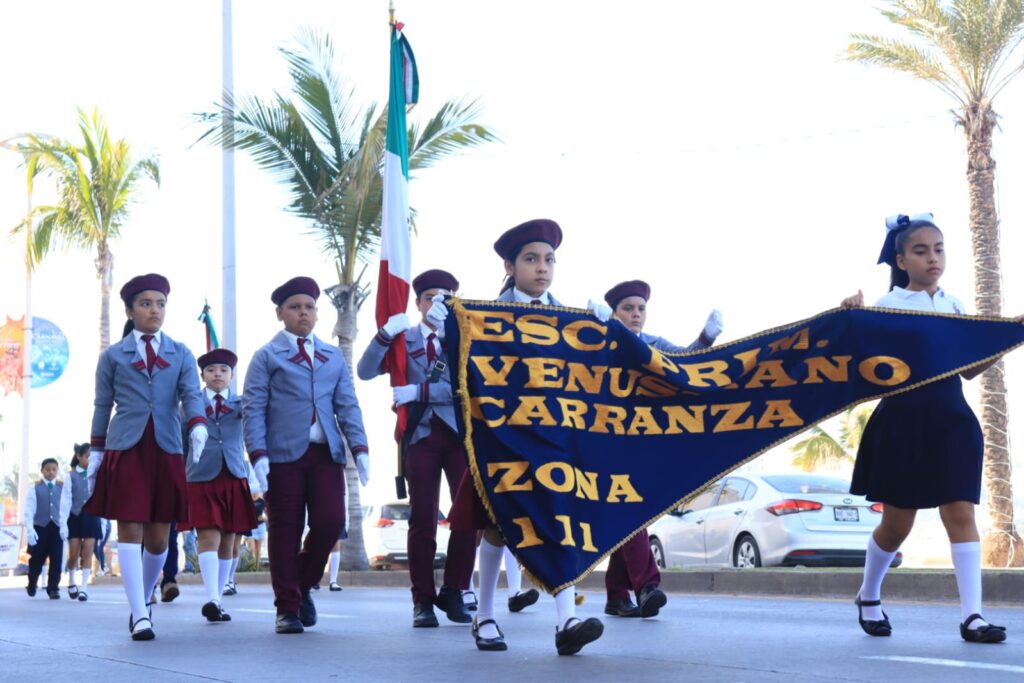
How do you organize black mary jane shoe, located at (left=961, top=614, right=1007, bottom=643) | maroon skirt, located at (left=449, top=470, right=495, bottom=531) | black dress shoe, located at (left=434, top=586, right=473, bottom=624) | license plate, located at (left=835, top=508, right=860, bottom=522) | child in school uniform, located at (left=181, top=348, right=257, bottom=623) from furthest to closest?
license plate, located at (left=835, top=508, right=860, bottom=522) < child in school uniform, located at (left=181, top=348, right=257, bottom=623) < black dress shoe, located at (left=434, top=586, right=473, bottom=624) < maroon skirt, located at (left=449, top=470, right=495, bottom=531) < black mary jane shoe, located at (left=961, top=614, right=1007, bottom=643)

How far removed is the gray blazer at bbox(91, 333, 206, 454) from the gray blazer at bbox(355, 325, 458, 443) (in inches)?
40.9

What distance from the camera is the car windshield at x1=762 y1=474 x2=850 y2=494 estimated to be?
55.6ft

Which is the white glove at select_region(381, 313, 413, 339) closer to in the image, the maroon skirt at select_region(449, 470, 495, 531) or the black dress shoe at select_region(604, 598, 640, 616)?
the maroon skirt at select_region(449, 470, 495, 531)

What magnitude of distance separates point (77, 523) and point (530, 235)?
1437 cm

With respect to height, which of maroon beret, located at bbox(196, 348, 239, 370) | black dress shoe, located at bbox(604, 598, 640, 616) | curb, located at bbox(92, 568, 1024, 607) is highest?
maroon beret, located at bbox(196, 348, 239, 370)

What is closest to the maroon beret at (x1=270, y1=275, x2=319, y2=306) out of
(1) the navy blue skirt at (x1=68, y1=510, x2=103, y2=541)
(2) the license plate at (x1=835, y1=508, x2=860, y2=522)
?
(2) the license plate at (x1=835, y1=508, x2=860, y2=522)

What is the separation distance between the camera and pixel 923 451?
22.4 feet

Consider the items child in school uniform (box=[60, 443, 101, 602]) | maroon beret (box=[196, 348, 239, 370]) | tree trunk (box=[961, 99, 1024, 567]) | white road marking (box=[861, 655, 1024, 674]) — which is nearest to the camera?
white road marking (box=[861, 655, 1024, 674])

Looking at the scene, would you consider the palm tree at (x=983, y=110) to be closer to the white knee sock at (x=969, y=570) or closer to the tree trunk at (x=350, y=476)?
the tree trunk at (x=350, y=476)

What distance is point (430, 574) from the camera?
30.4ft

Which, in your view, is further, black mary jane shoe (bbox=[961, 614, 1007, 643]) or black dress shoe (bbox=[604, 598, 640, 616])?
black dress shoe (bbox=[604, 598, 640, 616])

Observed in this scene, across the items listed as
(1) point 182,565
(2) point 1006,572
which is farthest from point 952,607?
(1) point 182,565

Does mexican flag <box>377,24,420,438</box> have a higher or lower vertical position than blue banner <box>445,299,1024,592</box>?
higher

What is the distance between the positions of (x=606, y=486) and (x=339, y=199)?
54.4ft
